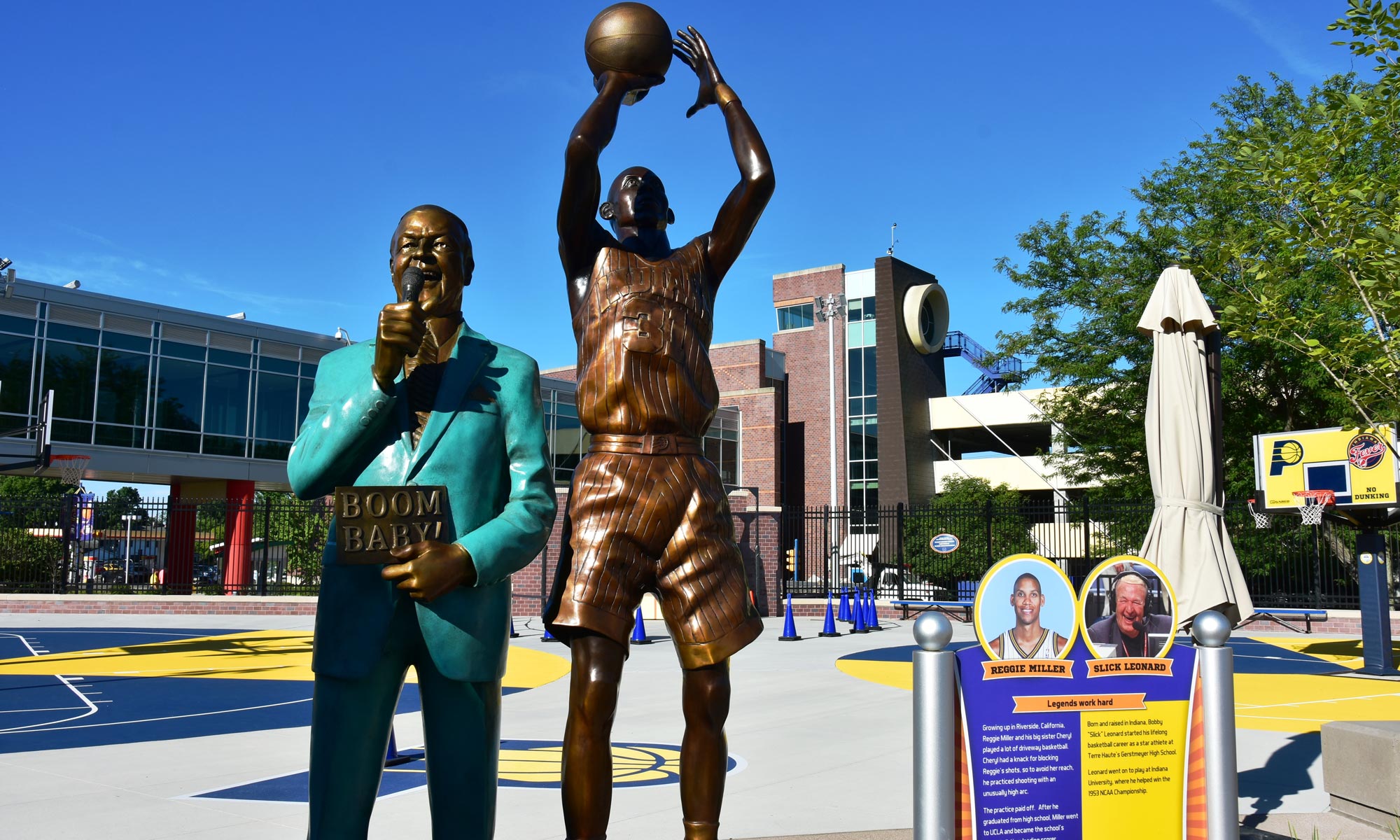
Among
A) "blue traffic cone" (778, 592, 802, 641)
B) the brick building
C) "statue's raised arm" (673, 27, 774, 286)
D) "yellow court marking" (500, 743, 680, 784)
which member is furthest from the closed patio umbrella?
the brick building

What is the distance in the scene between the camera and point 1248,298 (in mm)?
6961

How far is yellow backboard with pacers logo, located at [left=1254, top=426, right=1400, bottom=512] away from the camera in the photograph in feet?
40.7

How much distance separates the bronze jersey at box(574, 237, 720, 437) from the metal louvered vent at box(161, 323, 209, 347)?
28434mm

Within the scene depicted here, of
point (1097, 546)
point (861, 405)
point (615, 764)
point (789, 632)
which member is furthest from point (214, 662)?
point (861, 405)

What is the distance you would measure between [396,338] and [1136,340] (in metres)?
24.2

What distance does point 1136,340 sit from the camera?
2402 cm

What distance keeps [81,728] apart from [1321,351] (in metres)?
8.79

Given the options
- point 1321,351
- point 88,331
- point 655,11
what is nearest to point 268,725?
point 655,11

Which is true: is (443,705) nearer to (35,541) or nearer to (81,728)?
(81,728)

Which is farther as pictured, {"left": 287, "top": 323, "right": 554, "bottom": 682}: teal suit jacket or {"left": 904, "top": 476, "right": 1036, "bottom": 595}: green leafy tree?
{"left": 904, "top": 476, "right": 1036, "bottom": 595}: green leafy tree

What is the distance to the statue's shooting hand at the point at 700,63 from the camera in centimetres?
375

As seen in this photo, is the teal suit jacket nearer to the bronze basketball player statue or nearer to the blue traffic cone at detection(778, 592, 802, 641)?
the bronze basketball player statue

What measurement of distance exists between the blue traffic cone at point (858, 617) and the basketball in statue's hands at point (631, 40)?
15.2 meters

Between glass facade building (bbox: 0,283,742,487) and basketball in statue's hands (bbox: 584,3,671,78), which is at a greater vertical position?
glass facade building (bbox: 0,283,742,487)
